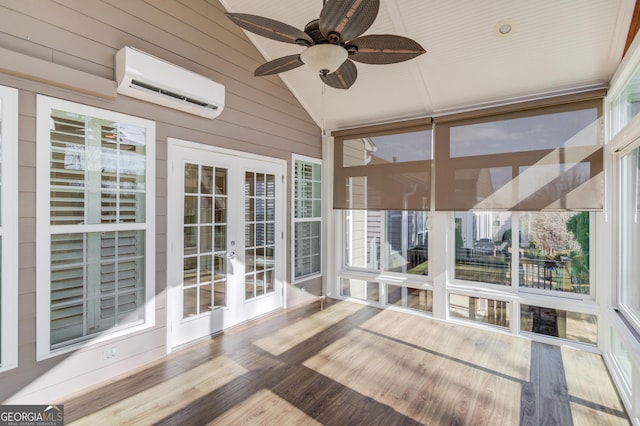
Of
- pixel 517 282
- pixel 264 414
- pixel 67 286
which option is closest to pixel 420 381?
pixel 264 414

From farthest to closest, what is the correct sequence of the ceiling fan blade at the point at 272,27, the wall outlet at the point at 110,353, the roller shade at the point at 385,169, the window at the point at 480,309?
the roller shade at the point at 385,169 < the window at the point at 480,309 < the wall outlet at the point at 110,353 < the ceiling fan blade at the point at 272,27

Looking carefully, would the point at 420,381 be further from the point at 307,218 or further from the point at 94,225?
the point at 94,225

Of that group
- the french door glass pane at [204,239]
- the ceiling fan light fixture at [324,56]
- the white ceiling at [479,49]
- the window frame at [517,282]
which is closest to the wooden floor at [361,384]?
the french door glass pane at [204,239]

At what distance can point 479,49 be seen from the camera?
331cm

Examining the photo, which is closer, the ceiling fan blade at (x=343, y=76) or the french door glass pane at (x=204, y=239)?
the ceiling fan blade at (x=343, y=76)

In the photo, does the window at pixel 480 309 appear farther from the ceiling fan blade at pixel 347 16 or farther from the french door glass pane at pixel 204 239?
the ceiling fan blade at pixel 347 16

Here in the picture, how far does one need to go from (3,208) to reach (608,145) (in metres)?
5.10

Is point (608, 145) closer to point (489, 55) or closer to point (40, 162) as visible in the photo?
point (489, 55)

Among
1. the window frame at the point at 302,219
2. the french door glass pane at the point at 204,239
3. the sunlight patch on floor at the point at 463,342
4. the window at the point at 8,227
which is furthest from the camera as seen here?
the window frame at the point at 302,219

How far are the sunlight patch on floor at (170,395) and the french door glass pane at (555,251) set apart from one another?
3452 millimetres

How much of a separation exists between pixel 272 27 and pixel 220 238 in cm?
244

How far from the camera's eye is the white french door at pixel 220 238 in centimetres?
334

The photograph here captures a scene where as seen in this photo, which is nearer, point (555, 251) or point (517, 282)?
point (555, 251)

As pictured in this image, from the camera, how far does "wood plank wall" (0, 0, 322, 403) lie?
234 centimetres
